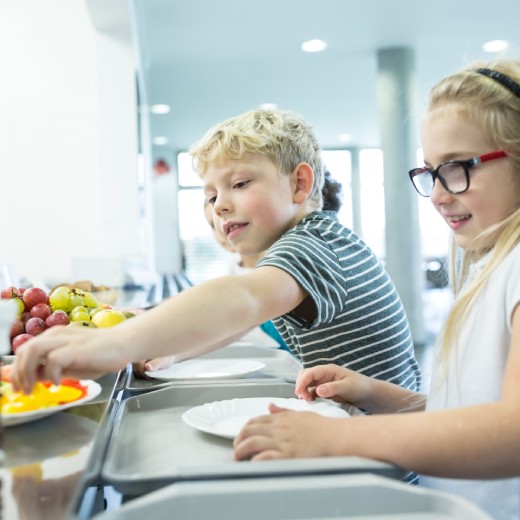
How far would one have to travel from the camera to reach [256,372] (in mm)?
1530

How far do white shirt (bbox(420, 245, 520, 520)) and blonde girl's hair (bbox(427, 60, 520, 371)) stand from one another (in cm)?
2

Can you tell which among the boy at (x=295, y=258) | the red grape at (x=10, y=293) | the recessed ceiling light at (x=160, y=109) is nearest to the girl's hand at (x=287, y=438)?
the boy at (x=295, y=258)

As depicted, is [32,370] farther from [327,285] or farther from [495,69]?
[495,69]

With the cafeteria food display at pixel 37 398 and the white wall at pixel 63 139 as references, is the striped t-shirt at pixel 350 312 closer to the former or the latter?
the cafeteria food display at pixel 37 398

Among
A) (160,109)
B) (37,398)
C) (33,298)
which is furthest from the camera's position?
(160,109)

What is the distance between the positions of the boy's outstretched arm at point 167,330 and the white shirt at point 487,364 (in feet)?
1.03

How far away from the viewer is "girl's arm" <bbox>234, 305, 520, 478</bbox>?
0.80 metres

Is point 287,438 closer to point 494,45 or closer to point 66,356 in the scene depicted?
point 66,356

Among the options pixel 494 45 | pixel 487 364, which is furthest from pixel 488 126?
pixel 494 45

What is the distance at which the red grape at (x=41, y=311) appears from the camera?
1.46 meters

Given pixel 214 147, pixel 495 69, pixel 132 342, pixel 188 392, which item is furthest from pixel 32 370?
pixel 495 69

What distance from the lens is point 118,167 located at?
521 centimetres

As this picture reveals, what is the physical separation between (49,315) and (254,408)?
2.01 ft

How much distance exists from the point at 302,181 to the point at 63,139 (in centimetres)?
408
